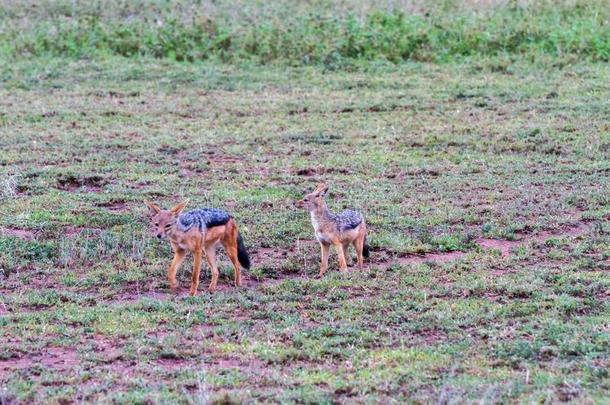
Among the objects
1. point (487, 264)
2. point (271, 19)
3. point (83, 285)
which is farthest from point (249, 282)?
point (271, 19)

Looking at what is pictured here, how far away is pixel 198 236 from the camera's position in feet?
32.0

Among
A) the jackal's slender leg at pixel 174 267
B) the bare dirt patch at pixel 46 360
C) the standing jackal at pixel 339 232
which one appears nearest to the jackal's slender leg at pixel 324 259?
the standing jackal at pixel 339 232

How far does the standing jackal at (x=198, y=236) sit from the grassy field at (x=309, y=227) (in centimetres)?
24

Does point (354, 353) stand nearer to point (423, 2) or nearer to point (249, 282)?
point (249, 282)

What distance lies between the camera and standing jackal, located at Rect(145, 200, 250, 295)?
32.0 ft

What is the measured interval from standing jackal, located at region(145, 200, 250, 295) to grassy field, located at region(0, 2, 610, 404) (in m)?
0.24

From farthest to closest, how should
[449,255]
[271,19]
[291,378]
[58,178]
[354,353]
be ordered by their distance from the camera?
[271,19], [58,178], [449,255], [354,353], [291,378]

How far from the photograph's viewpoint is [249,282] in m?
10.2

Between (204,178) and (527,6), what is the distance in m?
10.4

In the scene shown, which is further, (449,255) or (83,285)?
(449,255)

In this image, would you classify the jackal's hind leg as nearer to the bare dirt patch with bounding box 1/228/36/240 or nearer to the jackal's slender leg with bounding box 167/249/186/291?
the jackal's slender leg with bounding box 167/249/186/291

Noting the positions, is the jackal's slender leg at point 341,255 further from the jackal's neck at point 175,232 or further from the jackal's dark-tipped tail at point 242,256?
the jackal's neck at point 175,232

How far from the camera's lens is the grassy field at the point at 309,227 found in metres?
7.76

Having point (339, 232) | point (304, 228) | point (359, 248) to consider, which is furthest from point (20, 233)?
point (359, 248)
